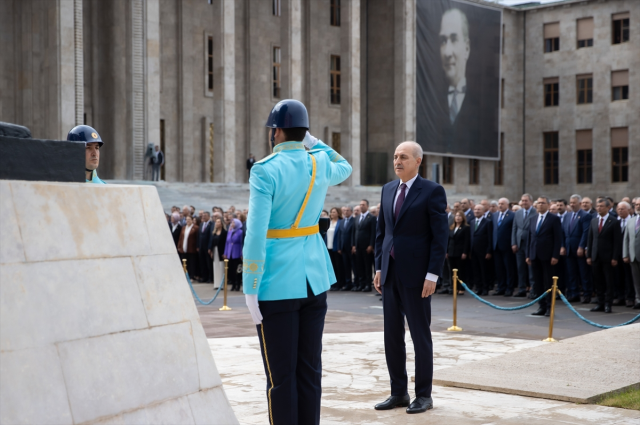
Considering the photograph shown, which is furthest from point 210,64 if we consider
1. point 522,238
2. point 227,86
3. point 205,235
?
point 522,238

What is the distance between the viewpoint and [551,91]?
158 ft

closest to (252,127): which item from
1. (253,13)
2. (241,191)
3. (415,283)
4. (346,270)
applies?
(253,13)

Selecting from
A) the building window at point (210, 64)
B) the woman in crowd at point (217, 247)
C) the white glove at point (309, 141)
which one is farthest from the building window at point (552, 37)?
the white glove at point (309, 141)

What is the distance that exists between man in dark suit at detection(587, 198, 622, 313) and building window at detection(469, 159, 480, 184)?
3339 cm

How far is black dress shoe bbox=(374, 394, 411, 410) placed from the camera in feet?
19.2

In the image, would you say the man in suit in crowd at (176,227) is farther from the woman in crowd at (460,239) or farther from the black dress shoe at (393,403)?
the black dress shoe at (393,403)

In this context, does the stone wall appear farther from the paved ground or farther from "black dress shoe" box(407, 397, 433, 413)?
the paved ground

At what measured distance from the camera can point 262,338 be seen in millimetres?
4332

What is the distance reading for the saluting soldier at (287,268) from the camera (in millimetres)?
4203

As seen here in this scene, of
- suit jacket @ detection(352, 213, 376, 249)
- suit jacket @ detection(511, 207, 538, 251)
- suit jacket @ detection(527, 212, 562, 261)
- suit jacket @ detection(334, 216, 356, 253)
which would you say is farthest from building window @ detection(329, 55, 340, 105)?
suit jacket @ detection(527, 212, 562, 261)

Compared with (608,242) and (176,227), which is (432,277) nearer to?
(608,242)

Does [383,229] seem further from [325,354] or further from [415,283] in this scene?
[325,354]

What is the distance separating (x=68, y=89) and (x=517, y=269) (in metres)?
20.2

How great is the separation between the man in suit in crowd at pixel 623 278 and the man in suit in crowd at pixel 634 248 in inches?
14.0
